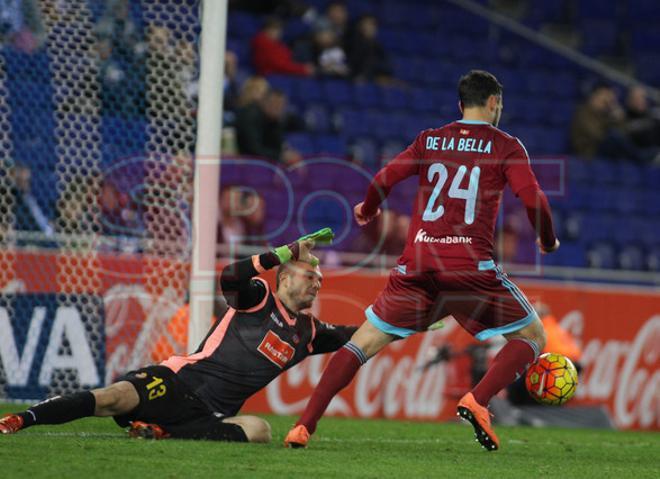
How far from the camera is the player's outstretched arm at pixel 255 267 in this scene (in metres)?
6.06

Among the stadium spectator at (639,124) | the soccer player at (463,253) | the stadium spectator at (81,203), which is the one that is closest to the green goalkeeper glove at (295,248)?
the soccer player at (463,253)

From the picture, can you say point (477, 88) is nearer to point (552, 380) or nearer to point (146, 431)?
point (552, 380)

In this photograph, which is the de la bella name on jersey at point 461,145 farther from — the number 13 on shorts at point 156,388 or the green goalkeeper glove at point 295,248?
the number 13 on shorts at point 156,388

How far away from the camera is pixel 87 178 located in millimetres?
8852

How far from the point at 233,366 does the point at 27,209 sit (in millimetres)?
3154

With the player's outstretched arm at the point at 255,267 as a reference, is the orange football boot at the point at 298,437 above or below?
below

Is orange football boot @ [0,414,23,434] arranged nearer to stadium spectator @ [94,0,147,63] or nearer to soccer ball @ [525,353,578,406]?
soccer ball @ [525,353,578,406]

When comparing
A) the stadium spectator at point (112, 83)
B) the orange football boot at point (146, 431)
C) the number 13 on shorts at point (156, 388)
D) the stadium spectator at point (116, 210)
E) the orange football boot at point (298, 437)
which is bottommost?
the orange football boot at point (146, 431)

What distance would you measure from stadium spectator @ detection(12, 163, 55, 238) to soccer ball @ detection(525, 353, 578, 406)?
389cm

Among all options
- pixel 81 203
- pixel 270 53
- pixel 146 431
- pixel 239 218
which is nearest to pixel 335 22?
pixel 270 53

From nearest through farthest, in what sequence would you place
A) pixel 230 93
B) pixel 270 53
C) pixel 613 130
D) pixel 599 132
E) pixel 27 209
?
pixel 27 209
pixel 230 93
pixel 270 53
pixel 599 132
pixel 613 130

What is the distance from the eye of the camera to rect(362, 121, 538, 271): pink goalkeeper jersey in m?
5.97

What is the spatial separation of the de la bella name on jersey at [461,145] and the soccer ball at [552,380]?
122 centimetres

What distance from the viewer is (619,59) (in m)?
17.9
